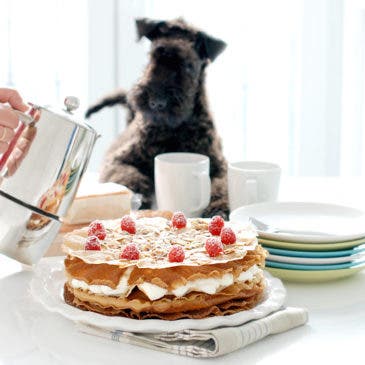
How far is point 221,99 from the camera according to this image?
316 centimetres

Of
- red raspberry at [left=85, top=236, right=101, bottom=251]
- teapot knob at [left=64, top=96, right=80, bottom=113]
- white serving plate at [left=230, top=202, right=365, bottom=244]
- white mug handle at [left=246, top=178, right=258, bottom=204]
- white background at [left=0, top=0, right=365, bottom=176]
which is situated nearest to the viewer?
red raspberry at [left=85, top=236, right=101, bottom=251]

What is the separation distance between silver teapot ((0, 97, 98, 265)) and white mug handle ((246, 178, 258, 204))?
1.17ft

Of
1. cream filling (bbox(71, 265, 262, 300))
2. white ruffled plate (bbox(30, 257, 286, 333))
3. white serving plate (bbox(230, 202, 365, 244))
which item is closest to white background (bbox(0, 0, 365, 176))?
white serving plate (bbox(230, 202, 365, 244))

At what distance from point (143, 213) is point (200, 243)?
26 centimetres

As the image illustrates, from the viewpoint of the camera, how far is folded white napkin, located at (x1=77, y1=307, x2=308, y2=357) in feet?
3.18

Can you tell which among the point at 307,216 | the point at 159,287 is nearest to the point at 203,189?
the point at 307,216

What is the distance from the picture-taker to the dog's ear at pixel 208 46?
182 cm

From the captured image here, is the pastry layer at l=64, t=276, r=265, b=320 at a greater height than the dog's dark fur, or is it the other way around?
the dog's dark fur

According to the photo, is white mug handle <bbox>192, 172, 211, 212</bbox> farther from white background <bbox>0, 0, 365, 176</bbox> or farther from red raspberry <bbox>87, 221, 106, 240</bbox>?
white background <bbox>0, 0, 365, 176</bbox>

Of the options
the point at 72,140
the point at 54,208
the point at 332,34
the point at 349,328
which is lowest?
the point at 349,328

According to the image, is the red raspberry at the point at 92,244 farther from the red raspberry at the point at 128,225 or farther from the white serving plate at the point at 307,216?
the white serving plate at the point at 307,216

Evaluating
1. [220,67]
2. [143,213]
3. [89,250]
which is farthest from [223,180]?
[220,67]

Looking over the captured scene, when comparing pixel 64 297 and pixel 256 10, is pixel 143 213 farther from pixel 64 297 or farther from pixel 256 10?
pixel 256 10

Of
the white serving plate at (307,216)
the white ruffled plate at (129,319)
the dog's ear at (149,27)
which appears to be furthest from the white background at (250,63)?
the white ruffled plate at (129,319)
